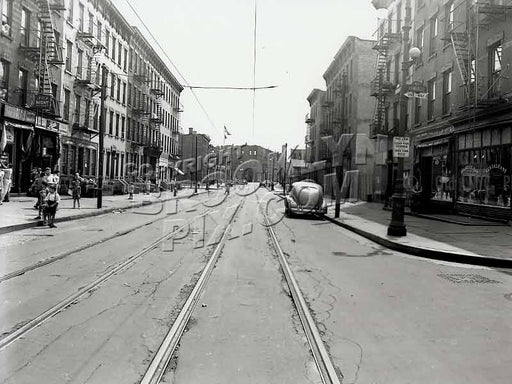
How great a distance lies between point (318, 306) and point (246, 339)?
168 cm

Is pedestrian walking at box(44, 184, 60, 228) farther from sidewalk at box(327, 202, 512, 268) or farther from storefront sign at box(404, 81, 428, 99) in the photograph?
storefront sign at box(404, 81, 428, 99)

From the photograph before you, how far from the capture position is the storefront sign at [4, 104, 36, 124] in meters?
23.5

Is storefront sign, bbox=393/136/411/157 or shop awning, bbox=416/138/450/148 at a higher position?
shop awning, bbox=416/138/450/148

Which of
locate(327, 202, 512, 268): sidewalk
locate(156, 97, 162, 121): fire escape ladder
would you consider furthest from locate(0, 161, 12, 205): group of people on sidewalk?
locate(156, 97, 162, 121): fire escape ladder

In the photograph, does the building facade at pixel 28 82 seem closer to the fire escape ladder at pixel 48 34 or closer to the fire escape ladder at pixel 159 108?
the fire escape ladder at pixel 48 34

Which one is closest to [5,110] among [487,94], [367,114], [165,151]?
[487,94]

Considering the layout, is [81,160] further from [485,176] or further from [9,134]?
[485,176]

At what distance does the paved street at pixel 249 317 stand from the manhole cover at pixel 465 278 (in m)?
0.02

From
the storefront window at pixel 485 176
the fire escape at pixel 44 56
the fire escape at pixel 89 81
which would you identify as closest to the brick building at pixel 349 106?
the storefront window at pixel 485 176

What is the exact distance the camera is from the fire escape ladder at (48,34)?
26269mm

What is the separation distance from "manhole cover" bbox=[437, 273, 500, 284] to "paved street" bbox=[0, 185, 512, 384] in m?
0.02

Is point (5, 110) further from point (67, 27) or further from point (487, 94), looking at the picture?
point (487, 94)

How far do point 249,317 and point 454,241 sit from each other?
29.7ft

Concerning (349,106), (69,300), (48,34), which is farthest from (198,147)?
(69,300)
